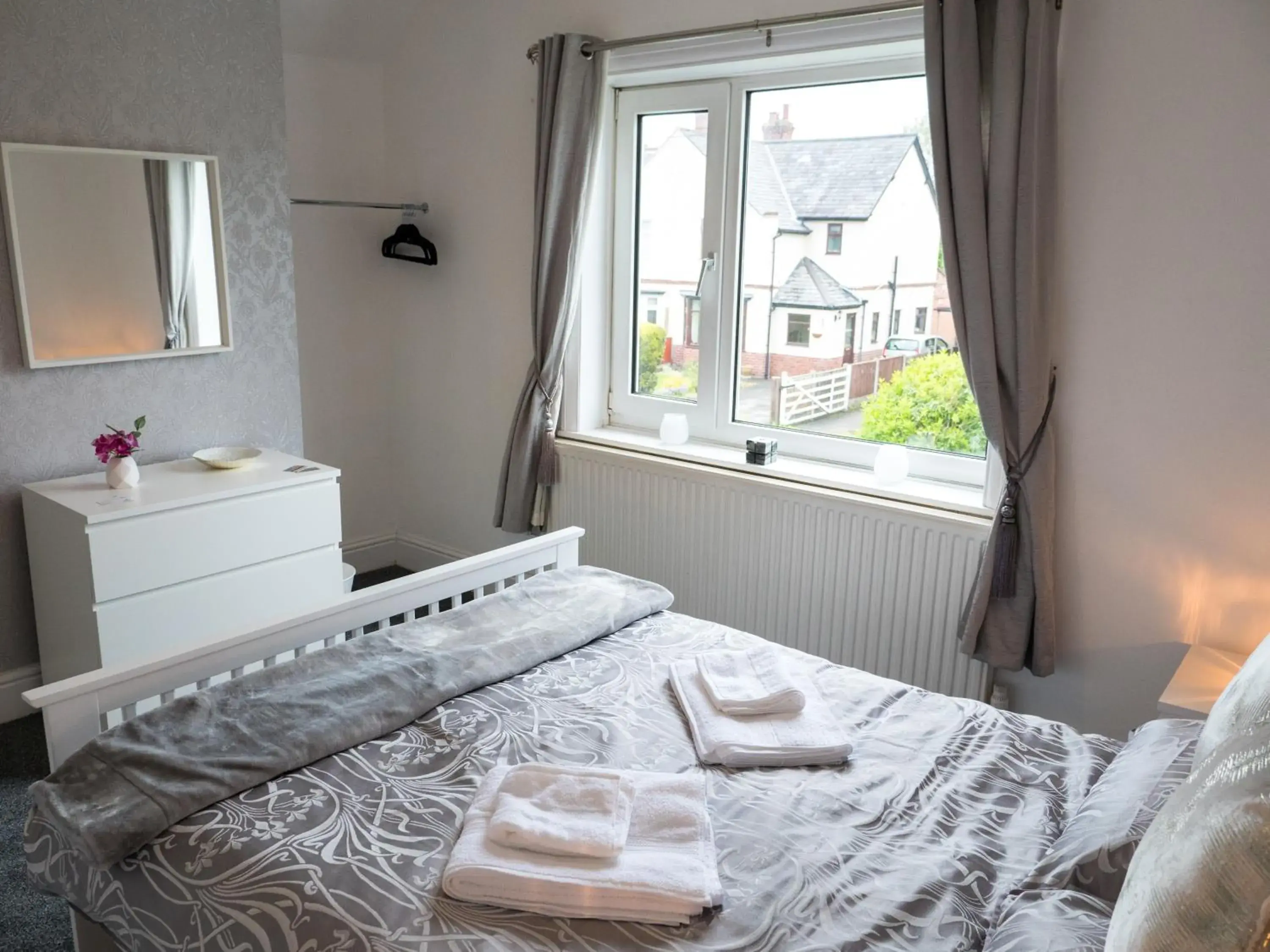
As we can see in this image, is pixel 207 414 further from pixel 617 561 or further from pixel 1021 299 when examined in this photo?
pixel 1021 299

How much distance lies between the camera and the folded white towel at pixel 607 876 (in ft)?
4.64

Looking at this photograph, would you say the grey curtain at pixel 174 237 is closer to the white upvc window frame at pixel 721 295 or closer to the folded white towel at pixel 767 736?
the white upvc window frame at pixel 721 295

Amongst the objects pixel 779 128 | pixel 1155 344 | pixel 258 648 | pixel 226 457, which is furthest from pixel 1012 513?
pixel 226 457

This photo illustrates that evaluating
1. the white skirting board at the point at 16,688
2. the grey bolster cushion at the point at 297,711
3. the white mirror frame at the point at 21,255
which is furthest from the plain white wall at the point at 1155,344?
the white skirting board at the point at 16,688

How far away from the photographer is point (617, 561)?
→ 3600 millimetres

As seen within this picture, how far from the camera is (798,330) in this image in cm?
331

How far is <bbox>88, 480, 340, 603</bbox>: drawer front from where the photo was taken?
2.74 m

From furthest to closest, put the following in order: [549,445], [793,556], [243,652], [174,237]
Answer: [549,445]
[174,237]
[793,556]
[243,652]

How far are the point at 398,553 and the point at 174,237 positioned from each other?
180 cm

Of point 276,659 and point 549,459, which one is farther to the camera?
point 549,459

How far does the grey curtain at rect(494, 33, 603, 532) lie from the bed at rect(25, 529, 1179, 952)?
155 cm

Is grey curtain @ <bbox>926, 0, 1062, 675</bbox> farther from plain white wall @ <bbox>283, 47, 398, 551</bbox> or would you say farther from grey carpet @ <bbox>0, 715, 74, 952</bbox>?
plain white wall @ <bbox>283, 47, 398, 551</bbox>

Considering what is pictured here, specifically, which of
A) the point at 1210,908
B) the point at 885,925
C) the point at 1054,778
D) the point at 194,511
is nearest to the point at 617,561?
the point at 194,511

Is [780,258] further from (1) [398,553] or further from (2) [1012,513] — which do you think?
(1) [398,553]
